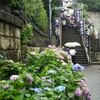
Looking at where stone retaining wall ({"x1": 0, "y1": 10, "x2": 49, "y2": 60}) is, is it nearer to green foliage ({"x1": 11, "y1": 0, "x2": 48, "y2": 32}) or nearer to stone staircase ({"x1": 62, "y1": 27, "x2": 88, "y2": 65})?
green foliage ({"x1": 11, "y1": 0, "x2": 48, "y2": 32})

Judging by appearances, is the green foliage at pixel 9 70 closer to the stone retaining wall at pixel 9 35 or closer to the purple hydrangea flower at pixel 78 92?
the stone retaining wall at pixel 9 35

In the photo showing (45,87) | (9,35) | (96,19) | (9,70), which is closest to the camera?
(45,87)

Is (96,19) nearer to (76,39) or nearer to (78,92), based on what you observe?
(76,39)

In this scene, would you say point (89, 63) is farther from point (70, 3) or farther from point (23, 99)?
point (23, 99)

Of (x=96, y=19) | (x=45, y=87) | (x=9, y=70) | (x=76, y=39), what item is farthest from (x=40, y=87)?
(x=96, y=19)

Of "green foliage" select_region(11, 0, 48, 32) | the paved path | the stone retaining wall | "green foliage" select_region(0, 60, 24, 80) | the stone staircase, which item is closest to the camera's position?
"green foliage" select_region(0, 60, 24, 80)

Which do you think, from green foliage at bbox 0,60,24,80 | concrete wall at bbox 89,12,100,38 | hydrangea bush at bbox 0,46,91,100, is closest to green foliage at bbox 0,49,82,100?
hydrangea bush at bbox 0,46,91,100

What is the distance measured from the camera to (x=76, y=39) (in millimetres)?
40719

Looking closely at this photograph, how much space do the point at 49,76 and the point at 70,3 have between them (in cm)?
4523

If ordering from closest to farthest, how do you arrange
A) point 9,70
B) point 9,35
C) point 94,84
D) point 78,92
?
point 78,92 → point 9,70 → point 9,35 → point 94,84

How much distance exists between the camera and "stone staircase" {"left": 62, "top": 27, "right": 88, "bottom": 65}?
35.3 m

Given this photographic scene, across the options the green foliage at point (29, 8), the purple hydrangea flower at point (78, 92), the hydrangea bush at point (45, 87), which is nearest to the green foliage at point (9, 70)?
the hydrangea bush at point (45, 87)

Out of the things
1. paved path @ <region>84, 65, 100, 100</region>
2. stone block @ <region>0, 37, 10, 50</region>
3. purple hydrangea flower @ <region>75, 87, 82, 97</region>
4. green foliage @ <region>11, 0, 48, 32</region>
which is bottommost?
paved path @ <region>84, 65, 100, 100</region>

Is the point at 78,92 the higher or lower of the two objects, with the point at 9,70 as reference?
lower
